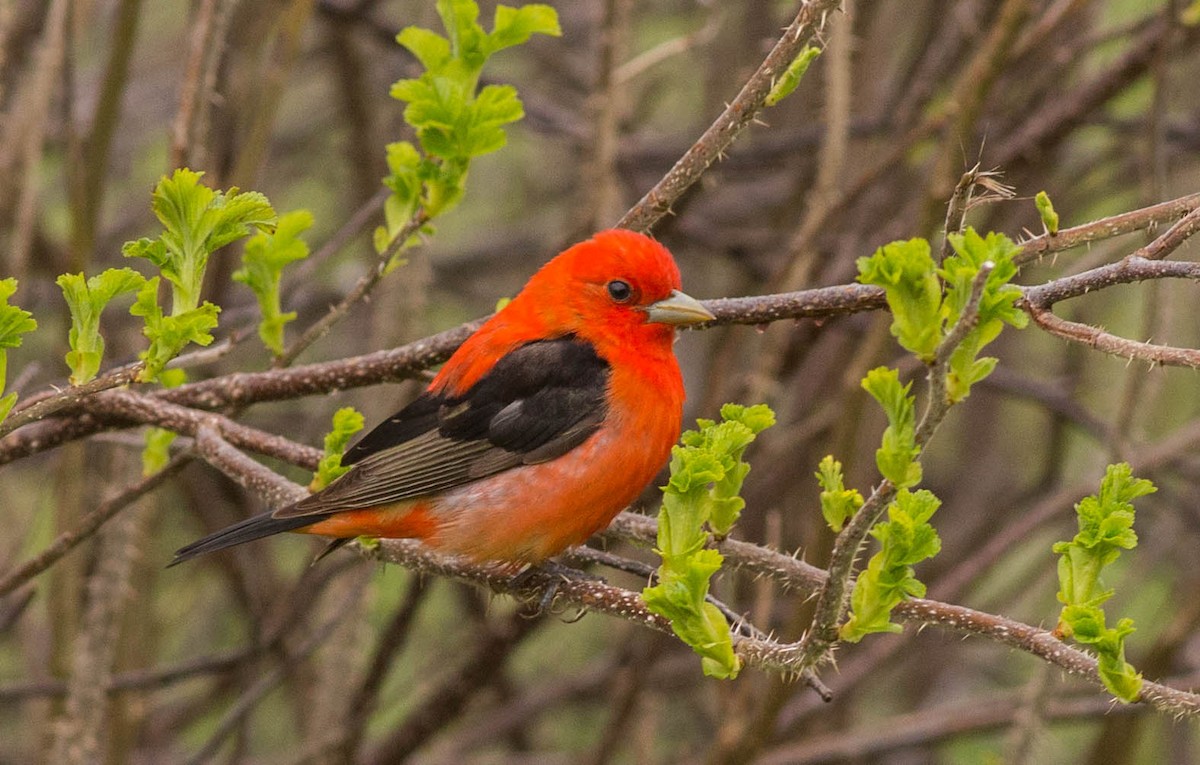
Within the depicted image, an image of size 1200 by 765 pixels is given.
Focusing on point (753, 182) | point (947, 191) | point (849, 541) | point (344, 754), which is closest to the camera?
point (849, 541)

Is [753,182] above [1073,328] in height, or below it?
above

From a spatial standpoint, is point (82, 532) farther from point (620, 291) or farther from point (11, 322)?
point (620, 291)

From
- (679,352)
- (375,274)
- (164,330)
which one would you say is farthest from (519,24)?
(679,352)

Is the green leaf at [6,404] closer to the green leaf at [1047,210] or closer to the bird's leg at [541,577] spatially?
the bird's leg at [541,577]

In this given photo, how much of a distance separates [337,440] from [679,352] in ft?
16.9

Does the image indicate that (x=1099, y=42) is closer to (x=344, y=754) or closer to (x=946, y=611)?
(x=946, y=611)

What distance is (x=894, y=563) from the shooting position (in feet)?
7.55

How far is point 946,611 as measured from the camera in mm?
2584

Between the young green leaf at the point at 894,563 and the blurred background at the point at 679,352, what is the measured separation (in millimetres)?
1754

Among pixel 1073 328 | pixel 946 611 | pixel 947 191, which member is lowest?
pixel 946 611

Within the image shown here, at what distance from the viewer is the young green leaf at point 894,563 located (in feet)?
7.43

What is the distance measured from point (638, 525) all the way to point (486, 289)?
492cm

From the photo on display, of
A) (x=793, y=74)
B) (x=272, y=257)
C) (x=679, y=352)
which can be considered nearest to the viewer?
(x=793, y=74)

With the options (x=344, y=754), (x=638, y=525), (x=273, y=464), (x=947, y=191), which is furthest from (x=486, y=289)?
(x=638, y=525)
